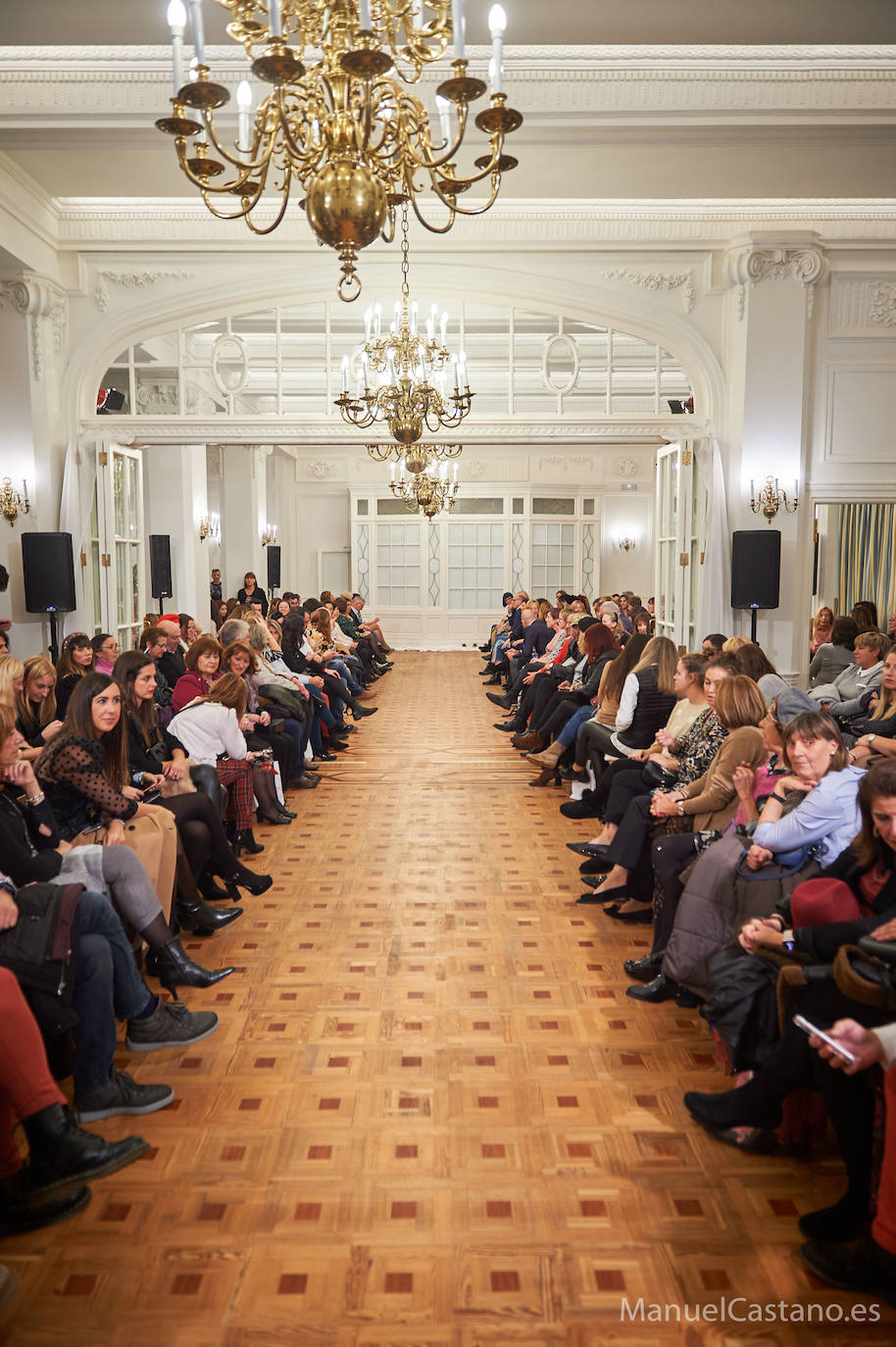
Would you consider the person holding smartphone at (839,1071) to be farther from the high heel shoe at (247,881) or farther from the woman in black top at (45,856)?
the high heel shoe at (247,881)

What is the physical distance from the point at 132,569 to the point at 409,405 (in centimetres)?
373

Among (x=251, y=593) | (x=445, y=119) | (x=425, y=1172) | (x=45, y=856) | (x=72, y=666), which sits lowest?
(x=425, y=1172)

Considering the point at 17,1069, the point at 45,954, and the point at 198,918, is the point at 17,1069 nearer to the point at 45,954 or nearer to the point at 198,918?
the point at 45,954

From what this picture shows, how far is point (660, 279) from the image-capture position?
9.09 m

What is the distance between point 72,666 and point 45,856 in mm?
2976

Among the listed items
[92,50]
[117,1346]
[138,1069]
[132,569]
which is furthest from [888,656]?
[132,569]

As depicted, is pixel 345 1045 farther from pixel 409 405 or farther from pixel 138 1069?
pixel 409 405

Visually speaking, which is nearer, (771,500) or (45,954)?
(45,954)

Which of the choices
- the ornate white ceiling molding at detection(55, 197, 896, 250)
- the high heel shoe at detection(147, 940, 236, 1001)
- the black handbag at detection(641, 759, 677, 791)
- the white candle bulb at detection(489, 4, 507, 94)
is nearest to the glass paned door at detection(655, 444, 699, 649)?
the ornate white ceiling molding at detection(55, 197, 896, 250)

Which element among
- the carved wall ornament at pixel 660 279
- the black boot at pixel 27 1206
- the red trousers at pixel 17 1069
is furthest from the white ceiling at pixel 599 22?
the black boot at pixel 27 1206

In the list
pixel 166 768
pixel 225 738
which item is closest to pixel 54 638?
pixel 225 738

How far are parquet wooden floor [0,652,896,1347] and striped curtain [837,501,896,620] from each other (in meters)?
10.9

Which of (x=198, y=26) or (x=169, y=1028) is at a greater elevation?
(x=198, y=26)

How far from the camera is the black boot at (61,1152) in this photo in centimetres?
256
